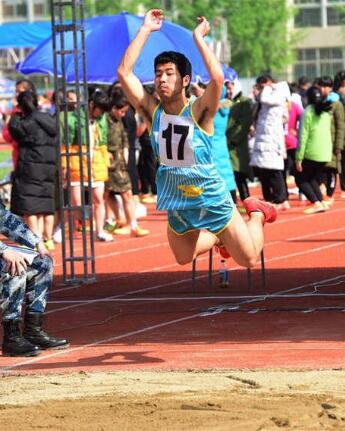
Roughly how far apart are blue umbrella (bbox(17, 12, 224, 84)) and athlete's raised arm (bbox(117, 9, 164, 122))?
11.5 m

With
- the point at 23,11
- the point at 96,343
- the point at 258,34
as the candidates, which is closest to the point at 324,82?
the point at 96,343

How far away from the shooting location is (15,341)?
34.6 feet

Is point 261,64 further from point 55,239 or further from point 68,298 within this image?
point 68,298

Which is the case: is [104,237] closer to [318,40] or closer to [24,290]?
[24,290]

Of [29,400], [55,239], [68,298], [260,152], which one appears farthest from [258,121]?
[29,400]

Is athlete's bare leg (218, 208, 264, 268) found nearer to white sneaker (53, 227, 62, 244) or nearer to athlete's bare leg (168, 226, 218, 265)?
athlete's bare leg (168, 226, 218, 265)

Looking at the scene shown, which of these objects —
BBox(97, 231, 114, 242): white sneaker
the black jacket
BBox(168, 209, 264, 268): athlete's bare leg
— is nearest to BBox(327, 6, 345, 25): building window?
BBox(97, 231, 114, 242): white sneaker

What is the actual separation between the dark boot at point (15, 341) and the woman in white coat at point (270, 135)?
12.4m

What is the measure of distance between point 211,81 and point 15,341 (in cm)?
243

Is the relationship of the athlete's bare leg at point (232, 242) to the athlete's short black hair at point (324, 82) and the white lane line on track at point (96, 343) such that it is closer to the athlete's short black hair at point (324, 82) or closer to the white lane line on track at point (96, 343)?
the white lane line on track at point (96, 343)

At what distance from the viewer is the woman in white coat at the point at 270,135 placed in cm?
2245

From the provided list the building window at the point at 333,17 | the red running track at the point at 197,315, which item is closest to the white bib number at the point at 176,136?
the red running track at the point at 197,315

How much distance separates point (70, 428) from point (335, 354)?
2850mm

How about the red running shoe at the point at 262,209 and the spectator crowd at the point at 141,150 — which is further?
the spectator crowd at the point at 141,150
